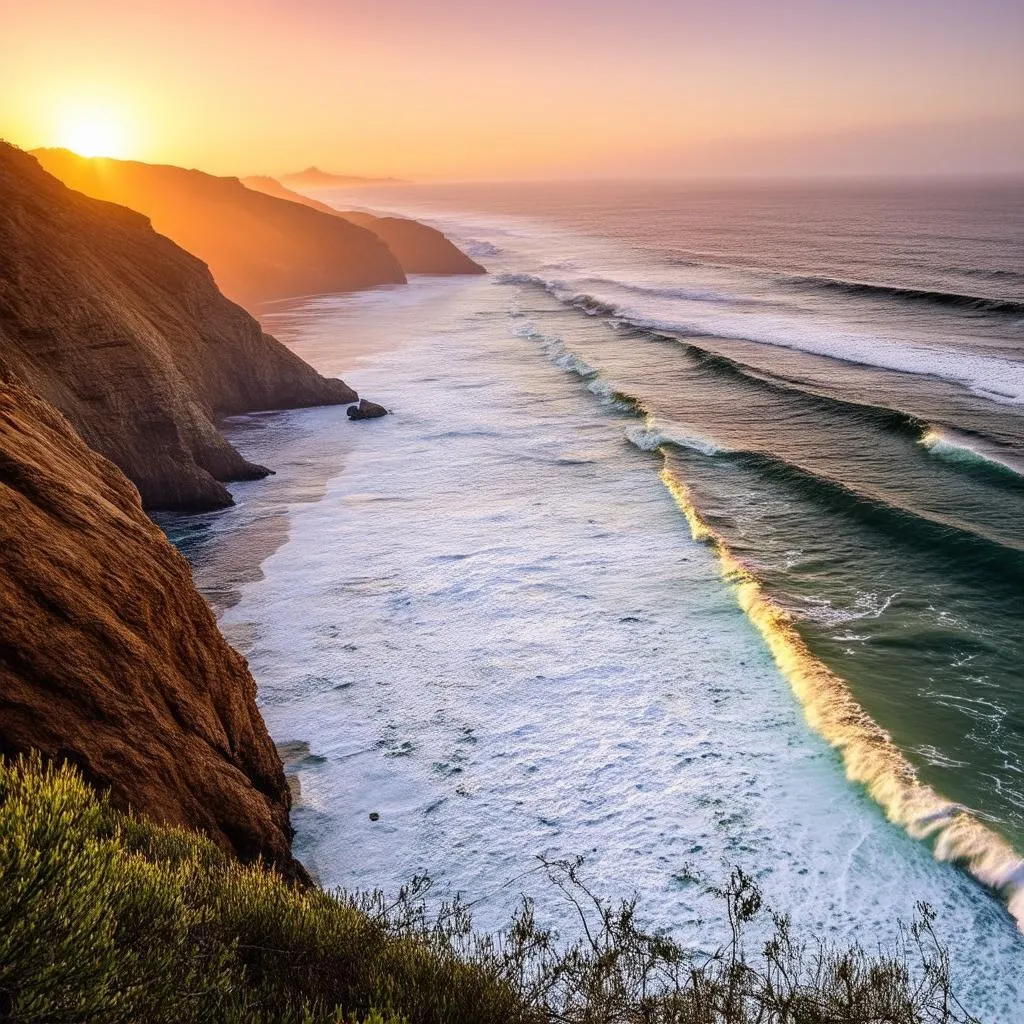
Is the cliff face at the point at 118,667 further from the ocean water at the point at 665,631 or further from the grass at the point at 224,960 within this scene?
the ocean water at the point at 665,631

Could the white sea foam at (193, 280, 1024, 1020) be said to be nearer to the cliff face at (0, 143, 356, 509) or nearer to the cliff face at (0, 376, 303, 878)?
the cliff face at (0, 376, 303, 878)

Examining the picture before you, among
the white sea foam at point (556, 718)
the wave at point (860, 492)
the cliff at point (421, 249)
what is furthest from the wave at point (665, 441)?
the cliff at point (421, 249)

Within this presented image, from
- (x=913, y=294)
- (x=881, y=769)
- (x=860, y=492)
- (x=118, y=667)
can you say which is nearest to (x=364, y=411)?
(x=860, y=492)

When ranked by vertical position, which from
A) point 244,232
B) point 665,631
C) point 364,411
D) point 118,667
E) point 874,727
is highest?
point 244,232

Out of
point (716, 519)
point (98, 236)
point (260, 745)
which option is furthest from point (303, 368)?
point (260, 745)

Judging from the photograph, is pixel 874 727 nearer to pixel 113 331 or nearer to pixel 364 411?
pixel 113 331

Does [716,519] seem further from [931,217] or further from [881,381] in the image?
[931,217]
